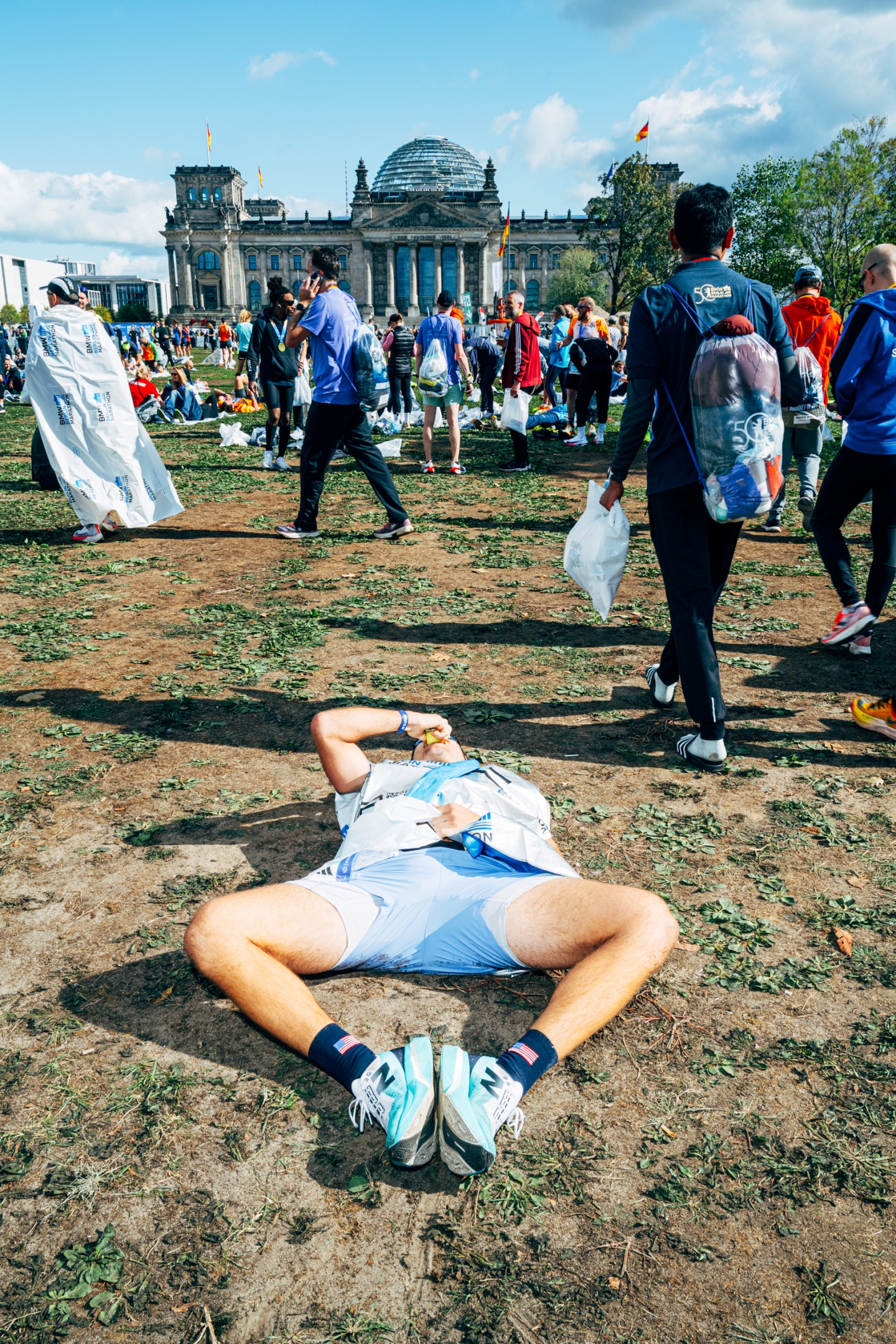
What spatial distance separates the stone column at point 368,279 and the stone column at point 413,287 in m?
4.54

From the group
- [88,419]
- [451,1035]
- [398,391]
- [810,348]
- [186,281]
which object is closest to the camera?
[451,1035]

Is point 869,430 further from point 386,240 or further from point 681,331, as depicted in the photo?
point 386,240

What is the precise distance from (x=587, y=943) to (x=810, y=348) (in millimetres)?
8780

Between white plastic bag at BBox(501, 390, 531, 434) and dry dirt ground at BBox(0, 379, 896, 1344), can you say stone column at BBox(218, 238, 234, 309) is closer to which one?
white plastic bag at BBox(501, 390, 531, 434)

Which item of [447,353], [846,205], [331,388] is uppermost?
[846,205]

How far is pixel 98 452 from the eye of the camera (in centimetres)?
835

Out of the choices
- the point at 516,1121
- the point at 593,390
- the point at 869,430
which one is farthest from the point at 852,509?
the point at 593,390

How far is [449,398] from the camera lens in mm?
11516

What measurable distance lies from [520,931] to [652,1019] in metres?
0.51

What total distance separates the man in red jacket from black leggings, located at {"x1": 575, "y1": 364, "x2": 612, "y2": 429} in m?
1.37

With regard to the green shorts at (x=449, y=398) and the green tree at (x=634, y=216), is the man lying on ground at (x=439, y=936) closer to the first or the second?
the green shorts at (x=449, y=398)

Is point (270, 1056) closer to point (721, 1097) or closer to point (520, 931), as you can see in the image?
point (520, 931)

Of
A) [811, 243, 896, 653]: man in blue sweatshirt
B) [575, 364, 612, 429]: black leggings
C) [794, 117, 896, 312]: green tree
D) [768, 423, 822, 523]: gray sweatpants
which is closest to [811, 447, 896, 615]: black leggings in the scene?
[811, 243, 896, 653]: man in blue sweatshirt

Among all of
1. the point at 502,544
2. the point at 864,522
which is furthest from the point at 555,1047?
the point at 864,522
